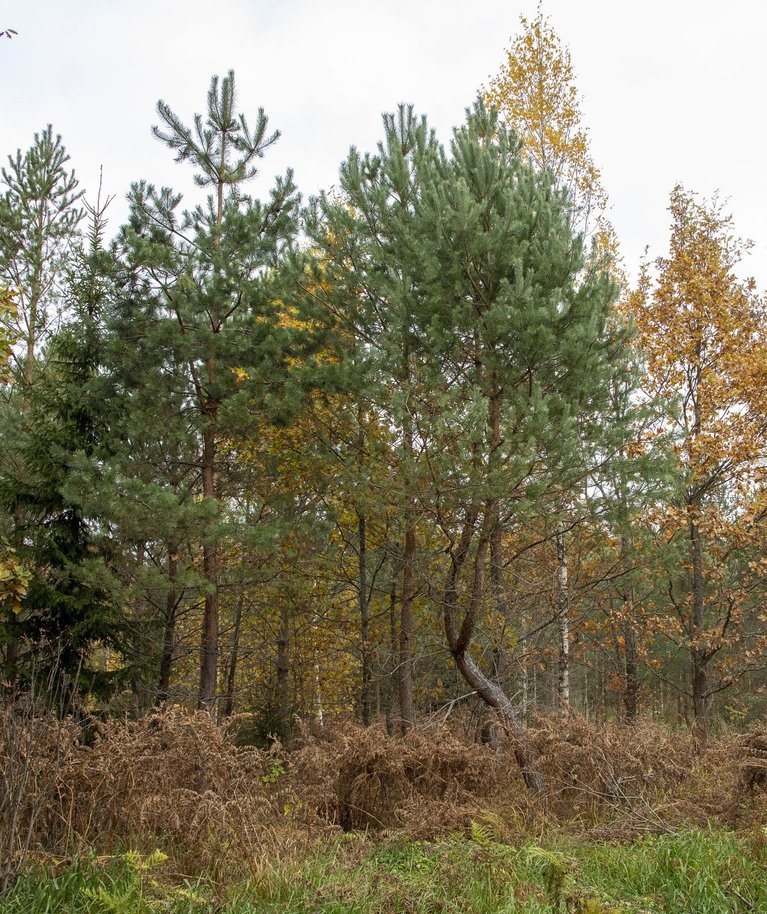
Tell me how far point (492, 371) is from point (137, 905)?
5503 mm

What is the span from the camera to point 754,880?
4215 millimetres

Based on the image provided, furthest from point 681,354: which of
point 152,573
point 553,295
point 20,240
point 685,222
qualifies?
point 20,240

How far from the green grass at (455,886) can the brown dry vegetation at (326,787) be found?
0.27 m

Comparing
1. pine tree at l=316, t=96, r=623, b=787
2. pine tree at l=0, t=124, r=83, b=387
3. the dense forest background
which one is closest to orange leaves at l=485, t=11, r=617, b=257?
the dense forest background

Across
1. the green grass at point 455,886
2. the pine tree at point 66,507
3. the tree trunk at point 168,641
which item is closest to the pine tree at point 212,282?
the pine tree at point 66,507

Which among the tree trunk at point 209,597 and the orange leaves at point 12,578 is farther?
the tree trunk at point 209,597

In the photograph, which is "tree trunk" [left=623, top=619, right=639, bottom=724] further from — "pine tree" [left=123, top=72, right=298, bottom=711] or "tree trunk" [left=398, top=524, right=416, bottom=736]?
"pine tree" [left=123, top=72, right=298, bottom=711]

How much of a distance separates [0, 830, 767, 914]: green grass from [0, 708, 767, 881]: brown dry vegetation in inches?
10.7

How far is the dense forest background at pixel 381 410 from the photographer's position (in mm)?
7488

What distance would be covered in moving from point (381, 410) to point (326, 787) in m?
4.50

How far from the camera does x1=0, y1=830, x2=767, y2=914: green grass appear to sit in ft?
12.9

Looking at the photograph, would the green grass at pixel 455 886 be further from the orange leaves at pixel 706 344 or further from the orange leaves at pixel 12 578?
the orange leaves at pixel 706 344

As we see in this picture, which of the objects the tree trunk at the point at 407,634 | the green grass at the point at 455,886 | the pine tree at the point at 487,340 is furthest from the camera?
the tree trunk at the point at 407,634

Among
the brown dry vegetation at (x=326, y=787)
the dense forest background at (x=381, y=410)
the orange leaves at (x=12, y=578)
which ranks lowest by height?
the brown dry vegetation at (x=326, y=787)
